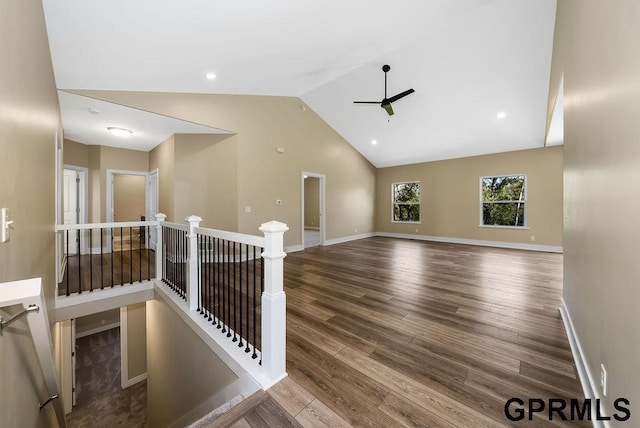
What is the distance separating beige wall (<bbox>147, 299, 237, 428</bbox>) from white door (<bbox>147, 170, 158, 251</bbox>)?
2651 millimetres

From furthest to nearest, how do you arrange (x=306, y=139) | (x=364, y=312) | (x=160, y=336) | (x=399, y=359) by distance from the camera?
(x=306, y=139), (x=160, y=336), (x=364, y=312), (x=399, y=359)

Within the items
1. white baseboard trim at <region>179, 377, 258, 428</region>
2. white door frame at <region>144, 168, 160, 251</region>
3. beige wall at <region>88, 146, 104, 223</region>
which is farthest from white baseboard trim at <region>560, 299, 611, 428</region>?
beige wall at <region>88, 146, 104, 223</region>

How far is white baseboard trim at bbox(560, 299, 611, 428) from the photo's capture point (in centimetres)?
134

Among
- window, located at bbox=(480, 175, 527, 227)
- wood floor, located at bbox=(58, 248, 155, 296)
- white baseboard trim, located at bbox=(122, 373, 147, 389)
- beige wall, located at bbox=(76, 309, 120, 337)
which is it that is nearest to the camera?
wood floor, located at bbox=(58, 248, 155, 296)

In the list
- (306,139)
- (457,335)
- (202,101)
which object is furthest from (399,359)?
(306,139)

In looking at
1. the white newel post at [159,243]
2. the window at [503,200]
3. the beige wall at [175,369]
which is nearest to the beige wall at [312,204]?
the window at [503,200]

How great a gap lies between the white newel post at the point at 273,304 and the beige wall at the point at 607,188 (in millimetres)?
1586

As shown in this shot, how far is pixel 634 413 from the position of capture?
93cm

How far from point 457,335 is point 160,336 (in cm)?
366

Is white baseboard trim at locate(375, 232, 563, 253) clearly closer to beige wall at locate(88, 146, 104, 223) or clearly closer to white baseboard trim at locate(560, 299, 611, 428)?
white baseboard trim at locate(560, 299, 611, 428)

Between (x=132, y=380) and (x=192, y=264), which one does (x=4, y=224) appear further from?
(x=132, y=380)

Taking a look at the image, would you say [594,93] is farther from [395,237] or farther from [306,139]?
[395,237]

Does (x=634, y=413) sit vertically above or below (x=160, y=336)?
above

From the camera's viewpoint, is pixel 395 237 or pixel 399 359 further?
pixel 395 237
